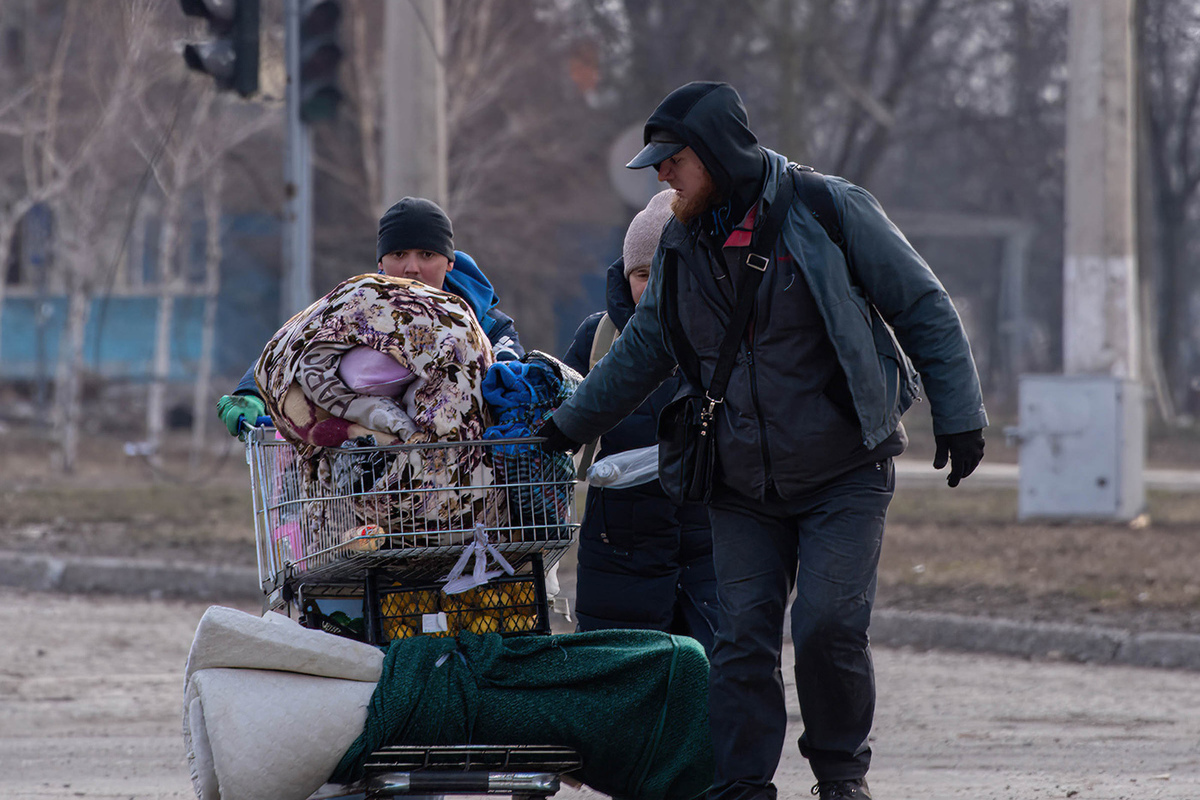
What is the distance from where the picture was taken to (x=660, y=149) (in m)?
3.95

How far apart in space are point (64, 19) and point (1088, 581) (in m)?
Answer: 16.9

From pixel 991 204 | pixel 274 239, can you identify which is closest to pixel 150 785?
pixel 274 239

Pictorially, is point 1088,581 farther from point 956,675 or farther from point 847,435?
point 847,435

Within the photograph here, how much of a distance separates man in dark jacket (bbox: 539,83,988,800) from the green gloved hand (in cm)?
96

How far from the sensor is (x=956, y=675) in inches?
294

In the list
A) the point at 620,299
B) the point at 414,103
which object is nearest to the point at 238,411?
the point at 620,299

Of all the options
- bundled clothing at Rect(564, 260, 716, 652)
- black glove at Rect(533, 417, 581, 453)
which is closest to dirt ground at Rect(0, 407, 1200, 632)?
bundled clothing at Rect(564, 260, 716, 652)

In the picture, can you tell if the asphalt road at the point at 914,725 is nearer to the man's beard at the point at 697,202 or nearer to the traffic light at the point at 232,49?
the man's beard at the point at 697,202

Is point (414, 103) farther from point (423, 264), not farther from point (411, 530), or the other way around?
point (411, 530)

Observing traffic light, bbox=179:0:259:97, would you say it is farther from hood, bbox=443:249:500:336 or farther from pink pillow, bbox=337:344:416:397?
pink pillow, bbox=337:344:416:397

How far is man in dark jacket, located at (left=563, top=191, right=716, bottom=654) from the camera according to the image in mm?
4742

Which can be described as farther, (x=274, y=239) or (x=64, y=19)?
(x=274, y=239)

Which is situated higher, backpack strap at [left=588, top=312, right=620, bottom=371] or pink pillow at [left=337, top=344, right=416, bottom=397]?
backpack strap at [left=588, top=312, right=620, bottom=371]

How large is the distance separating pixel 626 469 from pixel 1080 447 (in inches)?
320
